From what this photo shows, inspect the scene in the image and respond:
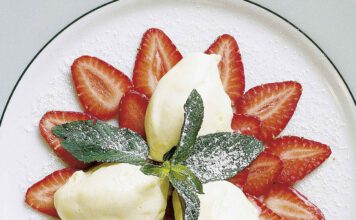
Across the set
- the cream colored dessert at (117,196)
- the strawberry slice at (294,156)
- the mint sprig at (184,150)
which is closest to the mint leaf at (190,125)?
the mint sprig at (184,150)

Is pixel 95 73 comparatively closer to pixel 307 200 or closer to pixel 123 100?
pixel 123 100

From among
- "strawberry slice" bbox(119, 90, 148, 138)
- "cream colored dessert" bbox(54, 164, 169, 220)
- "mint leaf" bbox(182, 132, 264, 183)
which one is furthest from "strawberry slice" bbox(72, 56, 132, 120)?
"mint leaf" bbox(182, 132, 264, 183)

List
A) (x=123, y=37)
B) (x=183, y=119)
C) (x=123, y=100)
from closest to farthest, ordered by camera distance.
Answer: (x=183, y=119), (x=123, y=100), (x=123, y=37)

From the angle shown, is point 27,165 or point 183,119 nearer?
point 183,119

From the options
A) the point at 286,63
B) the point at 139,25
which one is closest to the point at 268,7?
the point at 286,63

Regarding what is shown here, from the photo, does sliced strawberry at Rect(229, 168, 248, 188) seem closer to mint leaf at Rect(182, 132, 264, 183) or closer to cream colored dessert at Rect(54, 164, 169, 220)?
mint leaf at Rect(182, 132, 264, 183)

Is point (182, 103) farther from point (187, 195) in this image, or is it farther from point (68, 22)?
point (68, 22)

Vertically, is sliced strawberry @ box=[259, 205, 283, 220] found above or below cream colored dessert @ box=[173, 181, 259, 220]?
below
